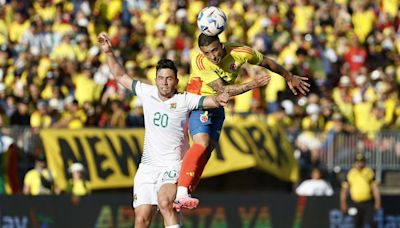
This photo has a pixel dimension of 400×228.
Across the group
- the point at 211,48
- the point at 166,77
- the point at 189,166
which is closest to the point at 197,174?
the point at 189,166

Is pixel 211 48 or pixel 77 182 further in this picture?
pixel 77 182

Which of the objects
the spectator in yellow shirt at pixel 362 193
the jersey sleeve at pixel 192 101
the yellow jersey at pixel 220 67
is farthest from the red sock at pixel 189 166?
the spectator in yellow shirt at pixel 362 193

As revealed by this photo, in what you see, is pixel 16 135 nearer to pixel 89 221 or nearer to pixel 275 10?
pixel 89 221

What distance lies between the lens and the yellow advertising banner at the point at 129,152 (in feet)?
78.7

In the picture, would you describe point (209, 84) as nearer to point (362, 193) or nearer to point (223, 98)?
point (223, 98)

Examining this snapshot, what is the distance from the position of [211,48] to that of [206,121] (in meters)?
0.86

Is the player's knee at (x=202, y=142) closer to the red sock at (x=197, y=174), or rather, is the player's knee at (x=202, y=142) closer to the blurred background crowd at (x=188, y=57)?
the red sock at (x=197, y=174)

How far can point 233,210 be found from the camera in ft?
77.6

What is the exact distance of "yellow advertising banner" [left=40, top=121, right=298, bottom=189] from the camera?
2400cm

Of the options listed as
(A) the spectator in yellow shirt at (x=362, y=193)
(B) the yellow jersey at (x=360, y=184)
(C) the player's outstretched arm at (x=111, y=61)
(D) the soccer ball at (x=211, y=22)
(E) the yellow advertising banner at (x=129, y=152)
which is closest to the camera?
(D) the soccer ball at (x=211, y=22)

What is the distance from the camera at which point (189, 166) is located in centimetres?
1512

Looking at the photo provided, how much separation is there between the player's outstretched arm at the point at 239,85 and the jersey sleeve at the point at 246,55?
375 millimetres

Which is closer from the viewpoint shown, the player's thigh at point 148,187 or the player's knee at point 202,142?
the player's thigh at point 148,187

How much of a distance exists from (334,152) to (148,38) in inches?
192
